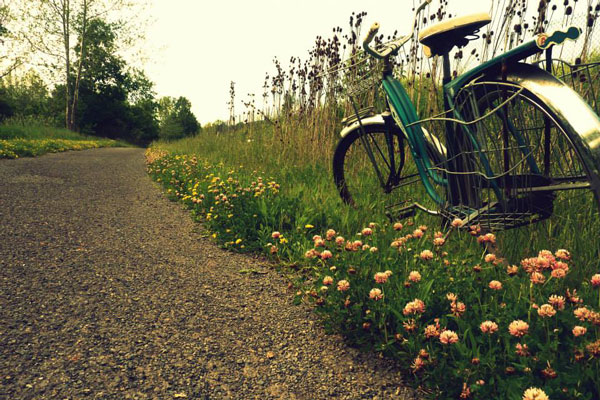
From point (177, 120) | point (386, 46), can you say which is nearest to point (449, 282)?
point (386, 46)

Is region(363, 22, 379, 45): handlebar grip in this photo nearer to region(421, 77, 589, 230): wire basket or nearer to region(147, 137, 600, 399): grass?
region(421, 77, 589, 230): wire basket

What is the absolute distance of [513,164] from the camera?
2.14m

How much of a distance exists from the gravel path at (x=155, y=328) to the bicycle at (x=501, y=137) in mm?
1195

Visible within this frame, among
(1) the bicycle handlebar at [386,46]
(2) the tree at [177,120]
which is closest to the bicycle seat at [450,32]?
(1) the bicycle handlebar at [386,46]

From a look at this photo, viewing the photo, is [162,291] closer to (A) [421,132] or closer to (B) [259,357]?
(B) [259,357]

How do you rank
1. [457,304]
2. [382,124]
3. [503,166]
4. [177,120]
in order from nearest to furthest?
1. [457,304]
2. [503,166]
3. [382,124]
4. [177,120]

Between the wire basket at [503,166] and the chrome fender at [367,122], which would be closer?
the wire basket at [503,166]

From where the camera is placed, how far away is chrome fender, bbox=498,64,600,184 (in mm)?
1595

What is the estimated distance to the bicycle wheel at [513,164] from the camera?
1928 millimetres

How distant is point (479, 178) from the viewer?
7.18 ft

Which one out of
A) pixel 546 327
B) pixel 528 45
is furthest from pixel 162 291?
pixel 528 45

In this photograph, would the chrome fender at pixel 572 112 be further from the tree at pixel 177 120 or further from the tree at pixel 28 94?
the tree at pixel 28 94

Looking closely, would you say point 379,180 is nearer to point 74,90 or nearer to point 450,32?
point 450,32

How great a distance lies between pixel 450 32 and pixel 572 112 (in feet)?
3.17
